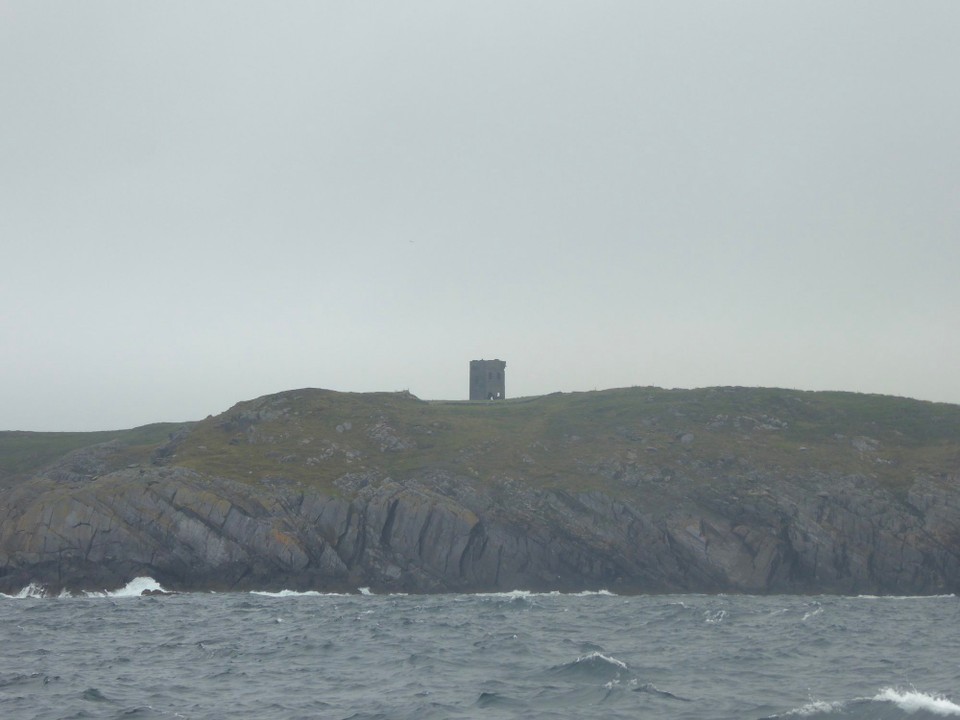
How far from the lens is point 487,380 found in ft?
556

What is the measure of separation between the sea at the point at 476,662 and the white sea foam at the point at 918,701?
0.29 ft

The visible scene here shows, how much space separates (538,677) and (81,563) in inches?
2382

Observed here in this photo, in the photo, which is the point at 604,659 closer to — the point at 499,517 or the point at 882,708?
the point at 882,708

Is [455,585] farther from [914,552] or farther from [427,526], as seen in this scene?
[914,552]

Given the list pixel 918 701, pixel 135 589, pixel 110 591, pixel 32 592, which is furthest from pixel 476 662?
pixel 32 592

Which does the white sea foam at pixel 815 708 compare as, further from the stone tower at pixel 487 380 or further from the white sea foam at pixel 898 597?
the stone tower at pixel 487 380

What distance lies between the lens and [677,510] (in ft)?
306

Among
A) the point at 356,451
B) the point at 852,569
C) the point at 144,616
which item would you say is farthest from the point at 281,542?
the point at 852,569

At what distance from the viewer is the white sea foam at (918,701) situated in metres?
28.1

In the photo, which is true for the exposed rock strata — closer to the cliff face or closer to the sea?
the cliff face

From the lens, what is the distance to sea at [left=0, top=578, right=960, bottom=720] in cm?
2984

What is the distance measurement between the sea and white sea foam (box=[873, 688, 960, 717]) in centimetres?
9

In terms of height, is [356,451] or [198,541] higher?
[356,451]

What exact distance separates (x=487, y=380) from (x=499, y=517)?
254 feet
